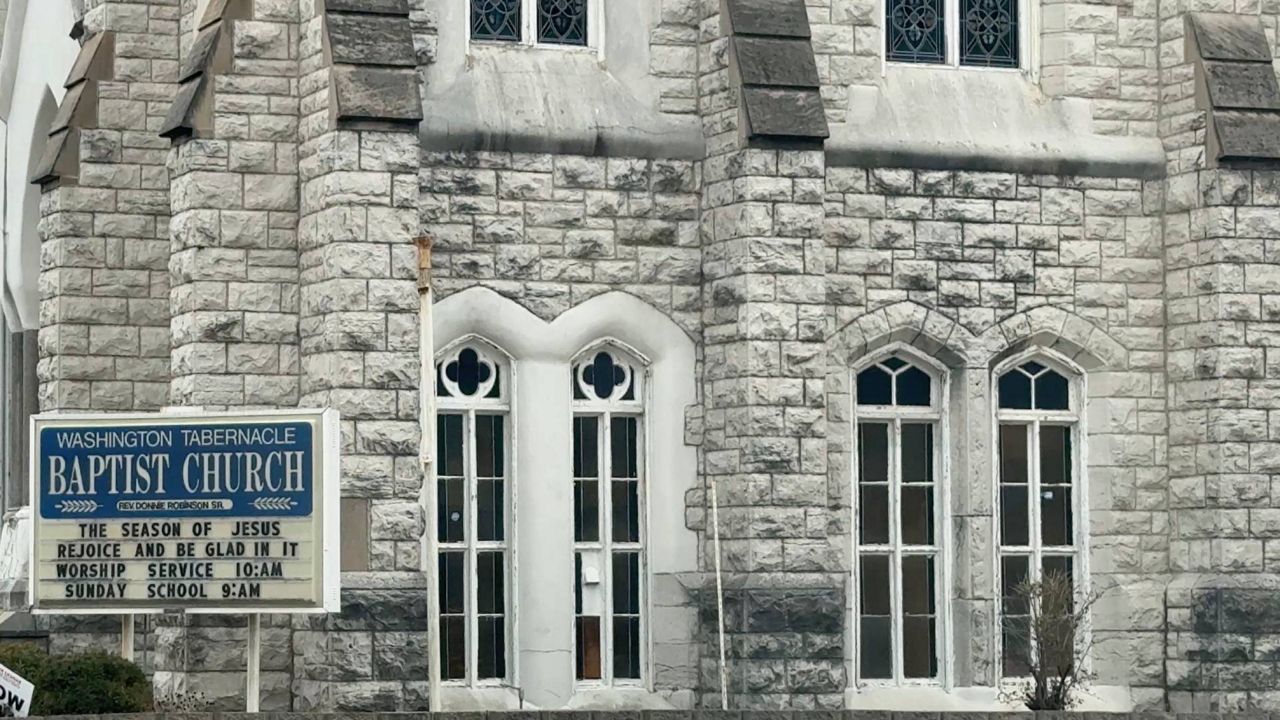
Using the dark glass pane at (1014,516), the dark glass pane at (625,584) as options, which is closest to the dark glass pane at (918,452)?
the dark glass pane at (1014,516)

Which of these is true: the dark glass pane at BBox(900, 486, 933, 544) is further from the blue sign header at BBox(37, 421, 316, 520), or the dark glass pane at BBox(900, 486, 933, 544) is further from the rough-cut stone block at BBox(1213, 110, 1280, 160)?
the blue sign header at BBox(37, 421, 316, 520)

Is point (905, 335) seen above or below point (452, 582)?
above

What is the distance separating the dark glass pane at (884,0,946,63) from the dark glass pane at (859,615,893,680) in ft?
14.3

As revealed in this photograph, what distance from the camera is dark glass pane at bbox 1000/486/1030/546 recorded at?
2402cm

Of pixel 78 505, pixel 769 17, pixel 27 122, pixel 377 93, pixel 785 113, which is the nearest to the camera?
pixel 78 505

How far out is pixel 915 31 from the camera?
24219mm

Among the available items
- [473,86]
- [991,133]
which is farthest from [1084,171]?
[473,86]

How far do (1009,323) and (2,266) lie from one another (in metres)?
8.93

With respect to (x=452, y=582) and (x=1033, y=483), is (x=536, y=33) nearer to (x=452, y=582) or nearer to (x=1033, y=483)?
(x=452, y=582)

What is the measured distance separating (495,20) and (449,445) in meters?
3.20

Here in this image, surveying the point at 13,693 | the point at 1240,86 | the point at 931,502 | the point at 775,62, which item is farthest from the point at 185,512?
the point at 1240,86

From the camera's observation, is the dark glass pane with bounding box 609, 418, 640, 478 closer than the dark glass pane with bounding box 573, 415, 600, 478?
No

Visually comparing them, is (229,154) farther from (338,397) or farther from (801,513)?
(801,513)

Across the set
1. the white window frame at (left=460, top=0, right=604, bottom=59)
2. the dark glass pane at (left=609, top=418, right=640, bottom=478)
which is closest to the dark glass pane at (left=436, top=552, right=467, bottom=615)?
the dark glass pane at (left=609, top=418, right=640, bottom=478)
